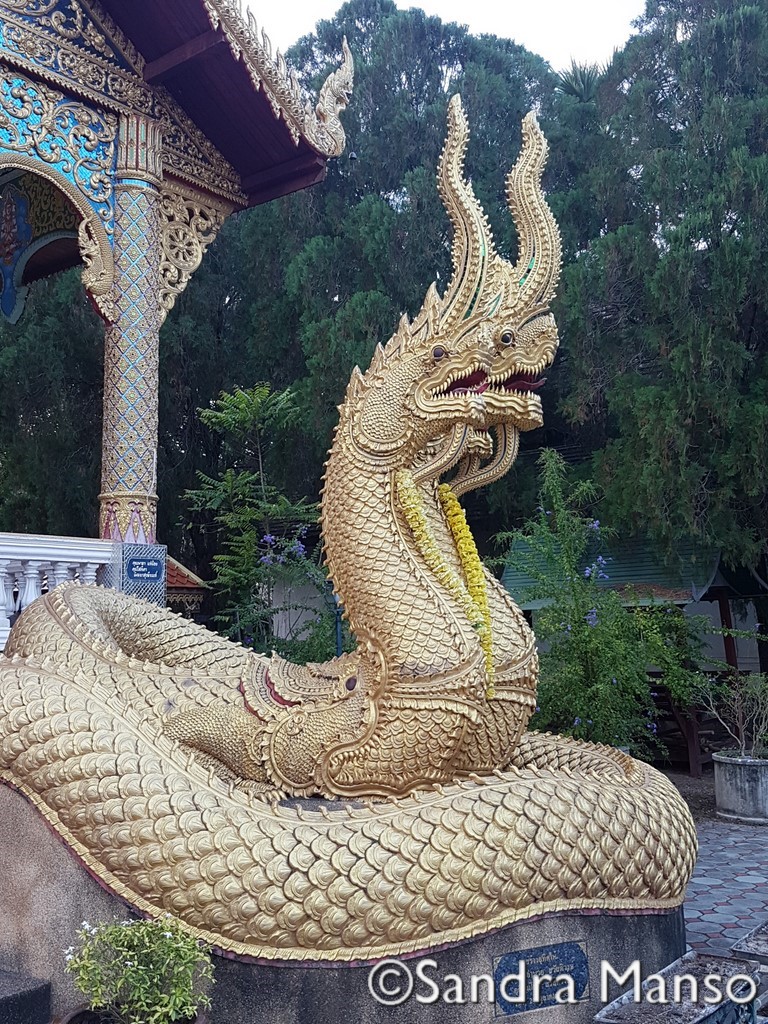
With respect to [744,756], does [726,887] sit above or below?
below

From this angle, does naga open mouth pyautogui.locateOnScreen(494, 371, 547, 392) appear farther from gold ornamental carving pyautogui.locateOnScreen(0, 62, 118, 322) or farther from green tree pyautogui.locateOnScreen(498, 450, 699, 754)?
gold ornamental carving pyautogui.locateOnScreen(0, 62, 118, 322)

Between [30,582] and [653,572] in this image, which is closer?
[30,582]

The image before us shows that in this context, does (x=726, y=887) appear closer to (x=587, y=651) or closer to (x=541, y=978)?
(x=587, y=651)

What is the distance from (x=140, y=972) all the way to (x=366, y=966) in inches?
23.4

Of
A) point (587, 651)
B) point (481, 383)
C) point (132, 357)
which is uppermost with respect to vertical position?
point (132, 357)

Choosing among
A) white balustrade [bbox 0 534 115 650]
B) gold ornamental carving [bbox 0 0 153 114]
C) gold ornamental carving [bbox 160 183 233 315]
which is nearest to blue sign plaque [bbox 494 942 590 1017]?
white balustrade [bbox 0 534 115 650]

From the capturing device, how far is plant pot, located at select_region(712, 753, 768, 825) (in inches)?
257

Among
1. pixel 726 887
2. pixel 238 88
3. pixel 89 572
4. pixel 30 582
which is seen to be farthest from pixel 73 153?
pixel 726 887

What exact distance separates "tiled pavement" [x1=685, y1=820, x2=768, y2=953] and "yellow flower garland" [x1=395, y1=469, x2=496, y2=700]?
1319 mm

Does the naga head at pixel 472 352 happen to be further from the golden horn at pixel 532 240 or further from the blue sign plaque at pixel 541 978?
the blue sign plaque at pixel 541 978

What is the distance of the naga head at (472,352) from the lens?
3062 millimetres

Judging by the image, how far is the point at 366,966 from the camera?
2.42 meters

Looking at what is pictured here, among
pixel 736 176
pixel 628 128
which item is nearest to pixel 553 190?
pixel 628 128

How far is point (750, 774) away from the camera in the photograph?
261 inches
